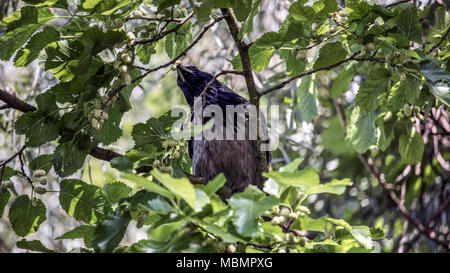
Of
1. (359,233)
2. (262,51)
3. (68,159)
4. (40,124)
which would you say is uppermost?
(262,51)

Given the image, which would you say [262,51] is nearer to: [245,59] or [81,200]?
[245,59]

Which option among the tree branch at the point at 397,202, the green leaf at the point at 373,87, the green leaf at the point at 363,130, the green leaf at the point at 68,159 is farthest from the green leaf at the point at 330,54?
the tree branch at the point at 397,202

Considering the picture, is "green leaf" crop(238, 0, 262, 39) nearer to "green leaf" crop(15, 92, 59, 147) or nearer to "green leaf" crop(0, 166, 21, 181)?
"green leaf" crop(15, 92, 59, 147)

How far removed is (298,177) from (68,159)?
0.75 metres

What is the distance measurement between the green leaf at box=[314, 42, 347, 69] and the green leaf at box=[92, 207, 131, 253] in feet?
2.76

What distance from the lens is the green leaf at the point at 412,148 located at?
85.2 inches

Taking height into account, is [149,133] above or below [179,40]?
below

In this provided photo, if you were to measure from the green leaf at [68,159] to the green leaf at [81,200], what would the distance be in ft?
0.25

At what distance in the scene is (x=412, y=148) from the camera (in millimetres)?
2180

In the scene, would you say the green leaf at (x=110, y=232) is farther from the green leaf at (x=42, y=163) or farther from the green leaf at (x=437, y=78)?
A: the green leaf at (x=437, y=78)

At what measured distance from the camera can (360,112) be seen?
2.29 m

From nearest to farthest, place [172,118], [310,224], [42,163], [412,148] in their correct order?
1. [310,224]
2. [42,163]
3. [172,118]
4. [412,148]

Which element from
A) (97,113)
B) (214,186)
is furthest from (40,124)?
(214,186)
